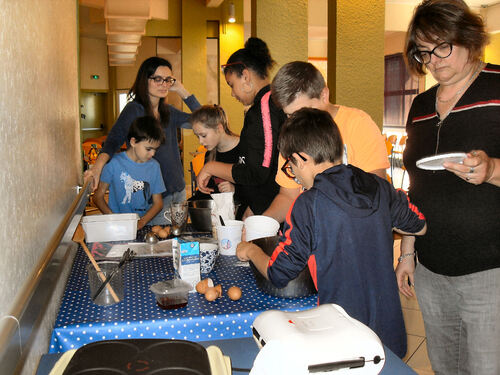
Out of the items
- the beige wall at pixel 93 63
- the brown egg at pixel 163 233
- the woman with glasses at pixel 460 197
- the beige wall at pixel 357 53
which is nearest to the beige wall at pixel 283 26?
the beige wall at pixel 357 53

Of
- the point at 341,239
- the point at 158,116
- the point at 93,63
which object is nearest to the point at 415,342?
the point at 341,239

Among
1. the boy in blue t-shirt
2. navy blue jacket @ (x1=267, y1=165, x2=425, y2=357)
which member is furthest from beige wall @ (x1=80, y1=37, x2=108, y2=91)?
navy blue jacket @ (x1=267, y1=165, x2=425, y2=357)

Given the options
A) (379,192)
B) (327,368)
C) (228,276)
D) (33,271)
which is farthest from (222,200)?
(327,368)

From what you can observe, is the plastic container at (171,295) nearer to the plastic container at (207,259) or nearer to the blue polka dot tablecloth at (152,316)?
the blue polka dot tablecloth at (152,316)

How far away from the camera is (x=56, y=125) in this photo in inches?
70.9

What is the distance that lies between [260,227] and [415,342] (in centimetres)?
180

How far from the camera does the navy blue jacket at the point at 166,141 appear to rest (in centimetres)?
287

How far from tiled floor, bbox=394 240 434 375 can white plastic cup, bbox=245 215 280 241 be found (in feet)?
3.50

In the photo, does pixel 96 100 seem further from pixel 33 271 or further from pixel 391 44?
pixel 33 271

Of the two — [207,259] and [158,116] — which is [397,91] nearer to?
[158,116]

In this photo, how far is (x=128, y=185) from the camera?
8.86ft

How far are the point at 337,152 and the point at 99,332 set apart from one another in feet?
2.74

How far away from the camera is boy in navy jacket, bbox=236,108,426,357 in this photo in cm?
131

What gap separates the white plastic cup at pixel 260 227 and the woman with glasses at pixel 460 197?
524 millimetres
